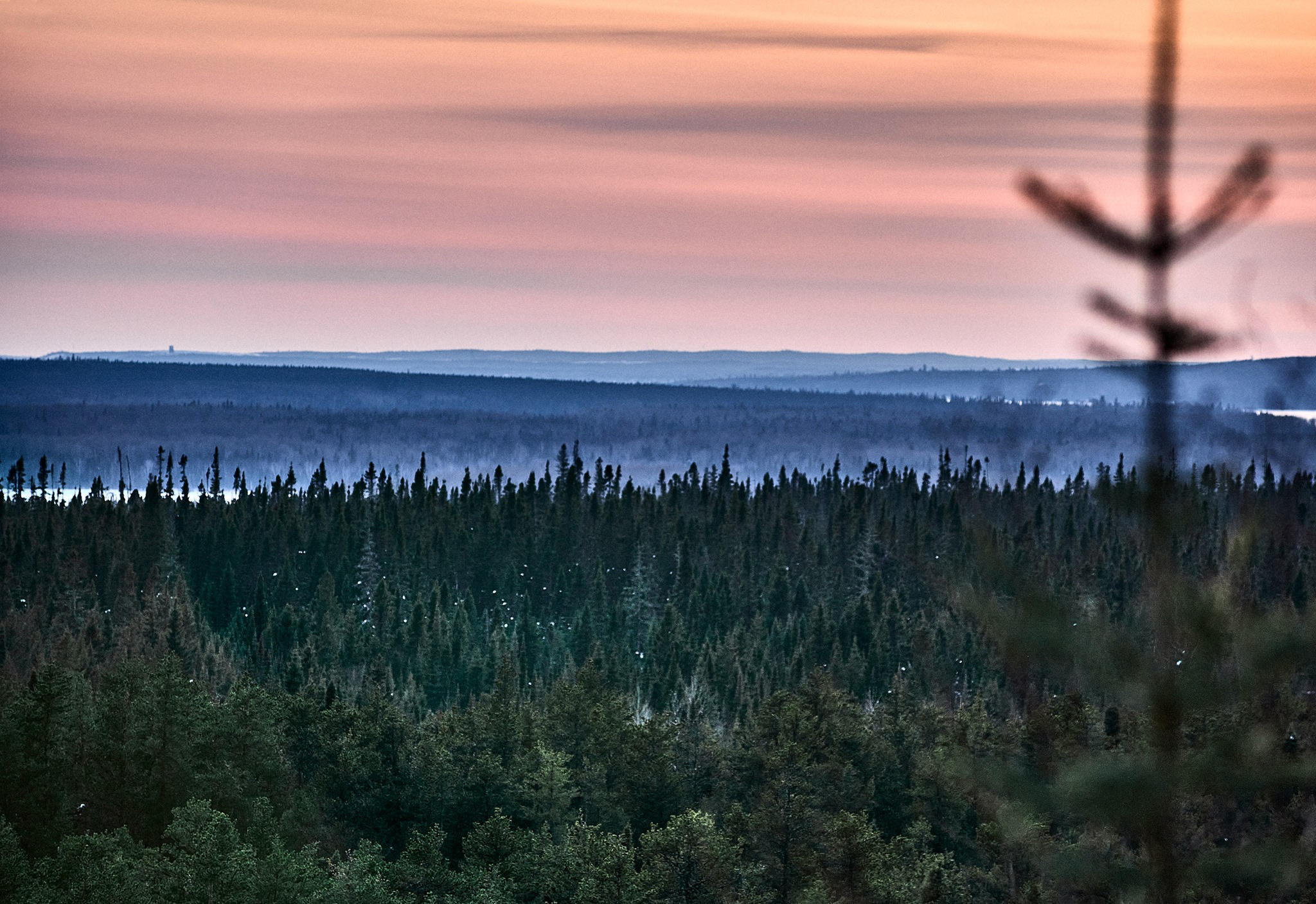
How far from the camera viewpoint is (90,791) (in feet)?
206

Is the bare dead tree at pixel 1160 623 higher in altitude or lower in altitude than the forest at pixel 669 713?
higher

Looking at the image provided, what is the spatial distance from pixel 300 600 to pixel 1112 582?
84.7m

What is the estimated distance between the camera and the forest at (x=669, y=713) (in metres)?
14.0

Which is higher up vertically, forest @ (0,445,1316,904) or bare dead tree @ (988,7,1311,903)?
bare dead tree @ (988,7,1311,903)

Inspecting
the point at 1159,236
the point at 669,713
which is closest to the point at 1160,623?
the point at 1159,236

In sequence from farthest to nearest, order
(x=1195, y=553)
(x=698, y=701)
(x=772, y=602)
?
(x=772, y=602) < (x=1195, y=553) < (x=698, y=701)

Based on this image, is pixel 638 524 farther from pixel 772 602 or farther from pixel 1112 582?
pixel 1112 582

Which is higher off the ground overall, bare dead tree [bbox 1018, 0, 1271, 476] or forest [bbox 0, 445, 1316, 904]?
bare dead tree [bbox 1018, 0, 1271, 476]

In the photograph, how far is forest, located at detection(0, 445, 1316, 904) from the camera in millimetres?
13984

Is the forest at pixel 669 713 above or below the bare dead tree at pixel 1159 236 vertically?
below

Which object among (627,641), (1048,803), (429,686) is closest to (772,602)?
(627,641)

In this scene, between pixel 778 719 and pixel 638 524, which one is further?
pixel 638 524

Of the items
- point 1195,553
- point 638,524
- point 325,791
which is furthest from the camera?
point 638,524

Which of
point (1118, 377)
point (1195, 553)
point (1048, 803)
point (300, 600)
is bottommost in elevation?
point (300, 600)
